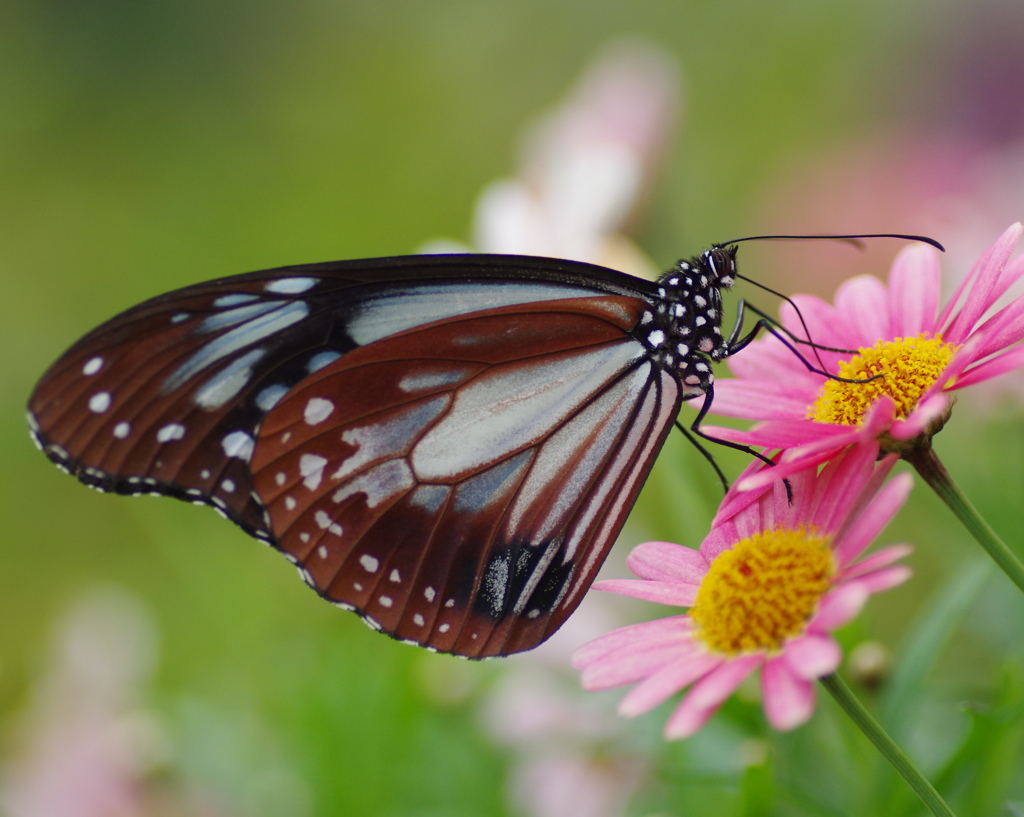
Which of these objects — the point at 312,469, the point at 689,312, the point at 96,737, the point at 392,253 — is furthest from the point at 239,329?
the point at 392,253

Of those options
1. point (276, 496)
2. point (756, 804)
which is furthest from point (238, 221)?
point (756, 804)

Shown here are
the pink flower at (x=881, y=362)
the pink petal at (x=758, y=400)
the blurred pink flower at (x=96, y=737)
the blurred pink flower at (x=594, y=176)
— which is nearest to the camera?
the pink flower at (x=881, y=362)

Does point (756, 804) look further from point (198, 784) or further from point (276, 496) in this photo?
point (198, 784)

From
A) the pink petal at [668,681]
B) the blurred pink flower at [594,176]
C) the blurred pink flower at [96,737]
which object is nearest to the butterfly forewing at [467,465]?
the pink petal at [668,681]

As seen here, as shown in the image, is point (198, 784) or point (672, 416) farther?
point (198, 784)

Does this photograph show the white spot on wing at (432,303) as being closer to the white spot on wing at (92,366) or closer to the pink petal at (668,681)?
the white spot on wing at (92,366)

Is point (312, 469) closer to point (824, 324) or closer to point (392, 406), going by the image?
point (392, 406)
